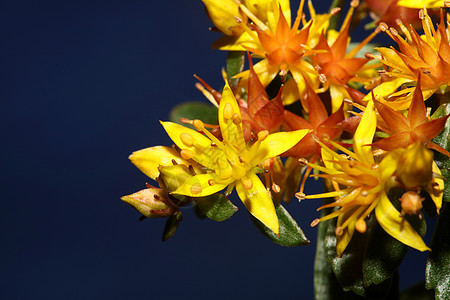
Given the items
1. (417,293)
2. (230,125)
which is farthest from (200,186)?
(417,293)

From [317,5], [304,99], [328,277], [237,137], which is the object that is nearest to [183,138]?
[237,137]

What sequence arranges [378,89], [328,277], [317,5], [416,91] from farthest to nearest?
[317,5]
[328,277]
[378,89]
[416,91]

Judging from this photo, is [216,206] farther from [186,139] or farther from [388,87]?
[388,87]

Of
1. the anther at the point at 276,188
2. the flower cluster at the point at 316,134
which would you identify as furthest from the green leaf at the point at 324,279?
the anther at the point at 276,188

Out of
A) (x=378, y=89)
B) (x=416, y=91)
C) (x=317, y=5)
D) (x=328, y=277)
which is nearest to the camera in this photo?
(x=416, y=91)

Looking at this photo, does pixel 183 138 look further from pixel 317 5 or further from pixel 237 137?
pixel 317 5

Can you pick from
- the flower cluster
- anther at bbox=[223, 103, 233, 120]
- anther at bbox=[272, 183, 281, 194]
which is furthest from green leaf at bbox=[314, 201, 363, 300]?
anther at bbox=[223, 103, 233, 120]

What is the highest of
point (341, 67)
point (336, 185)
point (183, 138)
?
point (183, 138)
